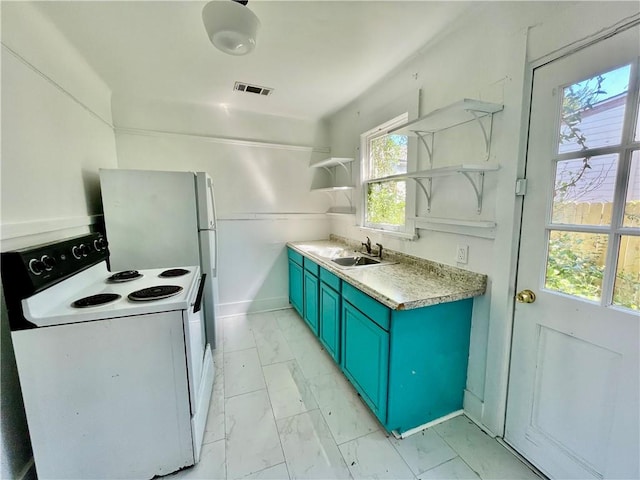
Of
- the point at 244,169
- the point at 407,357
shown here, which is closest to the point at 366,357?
the point at 407,357

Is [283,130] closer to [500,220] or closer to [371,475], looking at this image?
[500,220]

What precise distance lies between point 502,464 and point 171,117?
381 cm

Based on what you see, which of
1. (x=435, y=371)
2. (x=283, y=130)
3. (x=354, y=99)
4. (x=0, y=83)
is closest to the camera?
(x=0, y=83)

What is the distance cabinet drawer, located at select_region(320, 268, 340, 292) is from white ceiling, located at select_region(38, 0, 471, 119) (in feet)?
5.42

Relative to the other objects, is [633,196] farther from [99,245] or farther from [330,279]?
[99,245]

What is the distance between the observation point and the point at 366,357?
5.66ft

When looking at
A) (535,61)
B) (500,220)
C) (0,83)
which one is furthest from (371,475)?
(0,83)

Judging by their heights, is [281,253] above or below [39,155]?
below

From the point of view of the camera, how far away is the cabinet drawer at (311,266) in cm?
247

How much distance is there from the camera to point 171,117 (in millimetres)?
2797

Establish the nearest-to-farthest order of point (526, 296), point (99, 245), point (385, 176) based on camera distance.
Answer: point (526, 296) < point (99, 245) < point (385, 176)

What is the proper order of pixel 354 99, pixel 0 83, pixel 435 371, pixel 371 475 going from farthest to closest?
pixel 354 99, pixel 435 371, pixel 371 475, pixel 0 83

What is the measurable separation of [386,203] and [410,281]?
3.36 ft

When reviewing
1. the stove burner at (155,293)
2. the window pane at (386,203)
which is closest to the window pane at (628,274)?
the window pane at (386,203)
